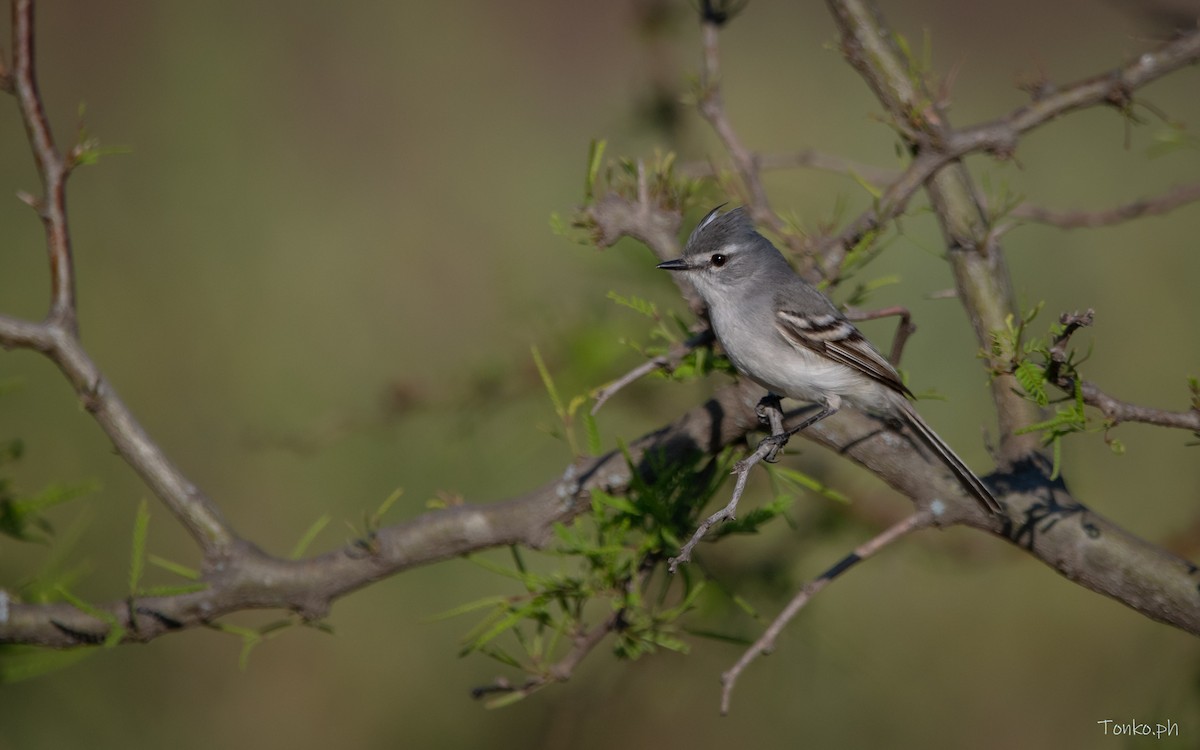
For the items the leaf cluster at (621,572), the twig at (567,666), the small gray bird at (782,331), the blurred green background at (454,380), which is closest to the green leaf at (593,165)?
the small gray bird at (782,331)

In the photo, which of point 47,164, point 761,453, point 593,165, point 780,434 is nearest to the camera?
point 761,453

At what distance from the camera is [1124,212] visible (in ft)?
5.90

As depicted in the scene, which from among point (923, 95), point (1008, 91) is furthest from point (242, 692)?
point (1008, 91)

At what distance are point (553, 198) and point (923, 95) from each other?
2.09 m

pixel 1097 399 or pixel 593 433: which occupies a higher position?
pixel 1097 399

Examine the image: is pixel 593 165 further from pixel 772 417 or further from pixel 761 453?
pixel 761 453

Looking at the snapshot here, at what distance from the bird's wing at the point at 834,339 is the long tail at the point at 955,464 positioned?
0.08m

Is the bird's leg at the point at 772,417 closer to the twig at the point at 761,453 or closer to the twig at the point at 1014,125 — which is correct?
the twig at the point at 761,453

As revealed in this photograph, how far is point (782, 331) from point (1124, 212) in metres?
0.78

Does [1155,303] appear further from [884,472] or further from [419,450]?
[419,450]

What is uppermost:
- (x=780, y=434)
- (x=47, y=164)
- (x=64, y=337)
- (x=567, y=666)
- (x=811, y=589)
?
(x=47, y=164)

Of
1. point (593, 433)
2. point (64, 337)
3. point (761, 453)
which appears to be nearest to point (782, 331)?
point (593, 433)

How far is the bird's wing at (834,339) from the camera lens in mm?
2139

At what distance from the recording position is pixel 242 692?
2865mm
